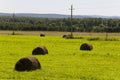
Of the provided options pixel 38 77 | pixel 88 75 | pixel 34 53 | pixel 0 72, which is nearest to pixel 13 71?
pixel 0 72

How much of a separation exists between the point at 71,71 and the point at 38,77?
3.27 meters

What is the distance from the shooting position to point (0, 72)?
2312cm

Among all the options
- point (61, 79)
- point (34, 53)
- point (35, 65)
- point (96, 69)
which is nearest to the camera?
point (61, 79)

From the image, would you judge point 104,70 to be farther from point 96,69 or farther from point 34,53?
point 34,53

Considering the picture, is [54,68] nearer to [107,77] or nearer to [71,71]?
[71,71]

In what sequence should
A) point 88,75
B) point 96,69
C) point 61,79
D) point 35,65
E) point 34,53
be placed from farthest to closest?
point 34,53 < point 96,69 < point 35,65 < point 88,75 < point 61,79

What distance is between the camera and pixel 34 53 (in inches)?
1431

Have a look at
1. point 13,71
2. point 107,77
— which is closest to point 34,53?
point 13,71

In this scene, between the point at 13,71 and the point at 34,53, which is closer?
the point at 13,71

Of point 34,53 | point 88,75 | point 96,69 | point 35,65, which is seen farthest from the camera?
point 34,53

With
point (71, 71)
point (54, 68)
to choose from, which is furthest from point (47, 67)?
point (71, 71)

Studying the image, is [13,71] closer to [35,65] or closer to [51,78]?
[35,65]

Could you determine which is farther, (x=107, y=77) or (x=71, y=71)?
(x=71, y=71)

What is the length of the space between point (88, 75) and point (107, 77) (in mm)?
1142
